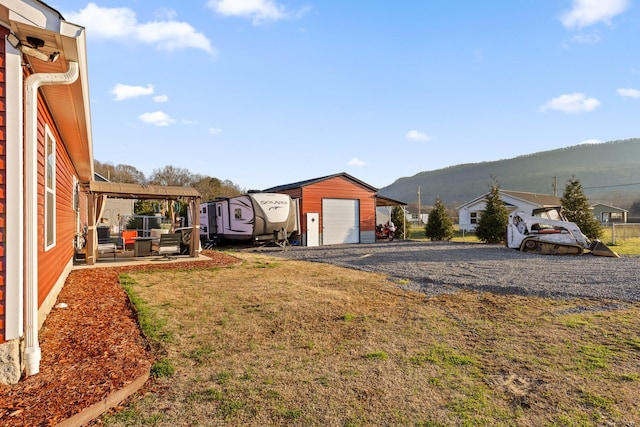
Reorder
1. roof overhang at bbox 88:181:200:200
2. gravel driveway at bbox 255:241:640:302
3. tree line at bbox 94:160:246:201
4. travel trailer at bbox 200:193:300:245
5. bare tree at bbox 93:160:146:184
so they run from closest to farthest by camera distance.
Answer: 1. gravel driveway at bbox 255:241:640:302
2. roof overhang at bbox 88:181:200:200
3. travel trailer at bbox 200:193:300:245
4. tree line at bbox 94:160:246:201
5. bare tree at bbox 93:160:146:184

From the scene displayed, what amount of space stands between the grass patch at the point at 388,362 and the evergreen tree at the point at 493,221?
14.6 meters

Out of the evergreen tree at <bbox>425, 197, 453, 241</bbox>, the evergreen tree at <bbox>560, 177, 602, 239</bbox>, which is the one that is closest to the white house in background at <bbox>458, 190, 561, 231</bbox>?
the evergreen tree at <bbox>425, 197, 453, 241</bbox>

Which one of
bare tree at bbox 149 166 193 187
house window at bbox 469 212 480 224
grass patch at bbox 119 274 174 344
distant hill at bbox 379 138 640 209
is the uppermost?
distant hill at bbox 379 138 640 209

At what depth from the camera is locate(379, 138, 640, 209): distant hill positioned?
94500 mm

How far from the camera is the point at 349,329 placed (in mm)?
4641

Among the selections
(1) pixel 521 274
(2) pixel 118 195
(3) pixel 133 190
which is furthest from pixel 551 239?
(2) pixel 118 195

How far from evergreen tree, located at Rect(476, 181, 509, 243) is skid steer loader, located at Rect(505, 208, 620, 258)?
4454mm

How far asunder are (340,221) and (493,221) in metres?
8.66

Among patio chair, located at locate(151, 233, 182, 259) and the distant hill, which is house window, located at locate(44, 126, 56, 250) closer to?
patio chair, located at locate(151, 233, 182, 259)

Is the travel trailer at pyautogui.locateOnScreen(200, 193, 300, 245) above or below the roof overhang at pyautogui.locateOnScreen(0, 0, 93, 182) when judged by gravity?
below

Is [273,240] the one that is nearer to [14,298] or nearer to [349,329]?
[349,329]

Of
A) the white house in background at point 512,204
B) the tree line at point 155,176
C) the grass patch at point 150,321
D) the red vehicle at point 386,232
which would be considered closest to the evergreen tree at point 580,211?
the white house in background at point 512,204

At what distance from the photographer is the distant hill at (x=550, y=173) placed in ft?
310

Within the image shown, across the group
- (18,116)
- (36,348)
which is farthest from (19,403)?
(18,116)
